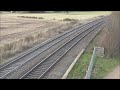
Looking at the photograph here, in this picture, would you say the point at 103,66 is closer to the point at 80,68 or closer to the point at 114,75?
the point at 80,68

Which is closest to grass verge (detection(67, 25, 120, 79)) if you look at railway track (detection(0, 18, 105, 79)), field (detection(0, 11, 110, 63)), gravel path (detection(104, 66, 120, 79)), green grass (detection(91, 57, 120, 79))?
green grass (detection(91, 57, 120, 79))

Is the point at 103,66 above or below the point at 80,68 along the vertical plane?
above

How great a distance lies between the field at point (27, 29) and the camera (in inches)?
647

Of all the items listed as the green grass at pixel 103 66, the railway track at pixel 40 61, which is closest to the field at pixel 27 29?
the railway track at pixel 40 61

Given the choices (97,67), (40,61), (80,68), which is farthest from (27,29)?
(97,67)

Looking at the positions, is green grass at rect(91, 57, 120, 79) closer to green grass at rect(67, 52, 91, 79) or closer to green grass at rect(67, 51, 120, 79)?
green grass at rect(67, 51, 120, 79)

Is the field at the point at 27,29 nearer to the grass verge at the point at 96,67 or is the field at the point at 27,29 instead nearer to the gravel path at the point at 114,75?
the grass verge at the point at 96,67

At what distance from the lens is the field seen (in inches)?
647

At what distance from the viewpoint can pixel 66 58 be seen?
14859 mm

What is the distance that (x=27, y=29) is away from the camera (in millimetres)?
29516

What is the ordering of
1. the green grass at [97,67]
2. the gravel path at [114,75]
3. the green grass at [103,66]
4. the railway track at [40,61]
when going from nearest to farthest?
the gravel path at [114,75] < the green grass at [103,66] < the green grass at [97,67] < the railway track at [40,61]

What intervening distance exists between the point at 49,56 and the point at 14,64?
2138 millimetres
